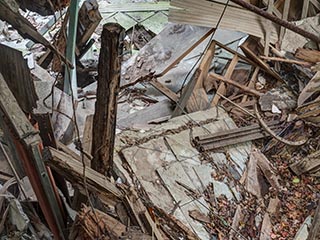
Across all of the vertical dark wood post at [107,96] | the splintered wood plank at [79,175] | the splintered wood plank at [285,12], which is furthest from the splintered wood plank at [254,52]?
the splintered wood plank at [79,175]

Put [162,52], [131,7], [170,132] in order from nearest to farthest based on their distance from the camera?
[170,132] < [162,52] < [131,7]

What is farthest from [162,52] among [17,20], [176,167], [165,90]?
[17,20]

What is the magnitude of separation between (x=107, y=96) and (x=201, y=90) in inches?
99.4

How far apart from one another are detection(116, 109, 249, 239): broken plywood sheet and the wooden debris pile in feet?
0.04

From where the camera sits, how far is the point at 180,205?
320 centimetres

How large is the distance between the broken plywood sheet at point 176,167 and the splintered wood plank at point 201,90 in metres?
0.28

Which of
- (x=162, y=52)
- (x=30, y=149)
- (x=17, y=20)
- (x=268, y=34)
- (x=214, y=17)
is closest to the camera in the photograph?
(x=17, y=20)

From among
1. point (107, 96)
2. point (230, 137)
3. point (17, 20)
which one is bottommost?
point (230, 137)

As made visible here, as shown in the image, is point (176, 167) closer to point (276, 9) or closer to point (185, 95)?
point (185, 95)

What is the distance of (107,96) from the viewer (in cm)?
176

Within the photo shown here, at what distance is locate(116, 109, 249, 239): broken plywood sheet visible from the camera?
3207 mm

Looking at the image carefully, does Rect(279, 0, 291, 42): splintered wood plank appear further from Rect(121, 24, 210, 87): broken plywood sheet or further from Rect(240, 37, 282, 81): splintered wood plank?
Rect(121, 24, 210, 87): broken plywood sheet

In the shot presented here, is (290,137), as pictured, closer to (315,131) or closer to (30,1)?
(315,131)

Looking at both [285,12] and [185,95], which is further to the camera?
[285,12]
